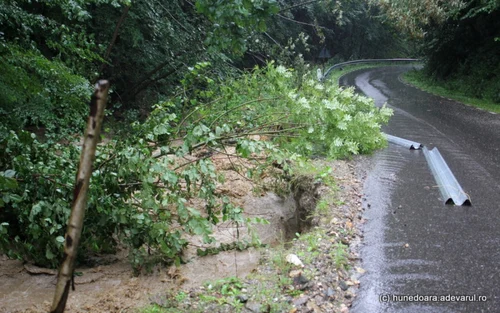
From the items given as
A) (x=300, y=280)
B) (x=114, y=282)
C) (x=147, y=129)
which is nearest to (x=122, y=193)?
(x=147, y=129)

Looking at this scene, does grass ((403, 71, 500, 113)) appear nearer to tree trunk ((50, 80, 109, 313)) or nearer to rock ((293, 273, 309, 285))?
rock ((293, 273, 309, 285))

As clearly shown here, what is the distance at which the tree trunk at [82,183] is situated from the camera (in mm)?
1429

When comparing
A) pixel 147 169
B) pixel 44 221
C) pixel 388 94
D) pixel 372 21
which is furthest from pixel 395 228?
pixel 372 21

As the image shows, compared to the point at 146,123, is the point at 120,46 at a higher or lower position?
higher

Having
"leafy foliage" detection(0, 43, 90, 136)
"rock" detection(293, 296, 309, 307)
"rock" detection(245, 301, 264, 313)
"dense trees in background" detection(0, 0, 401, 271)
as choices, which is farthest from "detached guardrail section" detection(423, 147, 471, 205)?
"leafy foliage" detection(0, 43, 90, 136)

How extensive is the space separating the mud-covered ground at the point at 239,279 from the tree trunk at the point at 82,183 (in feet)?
6.68

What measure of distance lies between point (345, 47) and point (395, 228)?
39.6 m

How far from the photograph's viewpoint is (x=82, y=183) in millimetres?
1478

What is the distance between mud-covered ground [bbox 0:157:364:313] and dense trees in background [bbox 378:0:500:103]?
12748 mm

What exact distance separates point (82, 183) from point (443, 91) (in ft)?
69.5

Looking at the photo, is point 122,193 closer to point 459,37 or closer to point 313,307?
point 313,307

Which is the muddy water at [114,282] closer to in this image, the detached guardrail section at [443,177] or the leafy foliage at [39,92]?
the leafy foliage at [39,92]

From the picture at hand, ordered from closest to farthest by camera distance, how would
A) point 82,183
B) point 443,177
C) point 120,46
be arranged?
1. point 82,183
2. point 443,177
3. point 120,46

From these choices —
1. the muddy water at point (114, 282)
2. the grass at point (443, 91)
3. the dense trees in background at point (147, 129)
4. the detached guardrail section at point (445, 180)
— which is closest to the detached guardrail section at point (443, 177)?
the detached guardrail section at point (445, 180)
